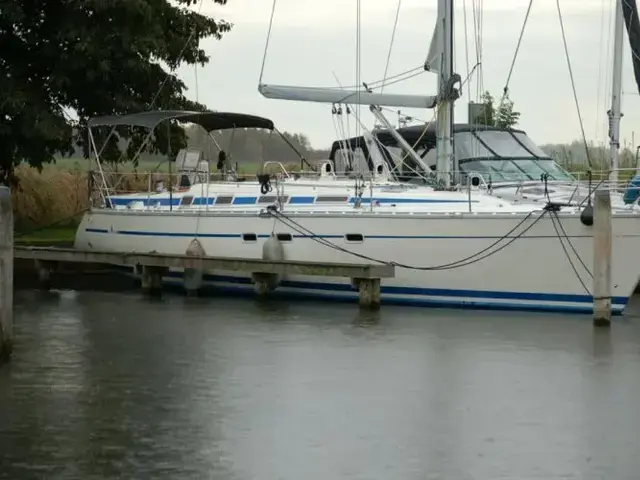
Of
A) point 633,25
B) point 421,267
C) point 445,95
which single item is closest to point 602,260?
point 421,267

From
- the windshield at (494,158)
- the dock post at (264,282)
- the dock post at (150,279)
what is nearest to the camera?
the dock post at (264,282)

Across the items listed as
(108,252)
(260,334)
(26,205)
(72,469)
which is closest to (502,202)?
(260,334)

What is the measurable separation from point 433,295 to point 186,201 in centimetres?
585

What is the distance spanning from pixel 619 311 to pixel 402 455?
9.94 metres

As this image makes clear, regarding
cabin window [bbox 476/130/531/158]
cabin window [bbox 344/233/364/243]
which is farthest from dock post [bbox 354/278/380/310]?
cabin window [bbox 476/130/531/158]

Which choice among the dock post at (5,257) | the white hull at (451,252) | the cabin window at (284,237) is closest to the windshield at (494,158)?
the white hull at (451,252)

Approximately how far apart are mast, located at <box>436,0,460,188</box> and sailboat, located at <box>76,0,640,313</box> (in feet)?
0.06

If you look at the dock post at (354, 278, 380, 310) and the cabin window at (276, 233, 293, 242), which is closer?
the dock post at (354, 278, 380, 310)

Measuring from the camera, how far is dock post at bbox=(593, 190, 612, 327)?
19.0 metres

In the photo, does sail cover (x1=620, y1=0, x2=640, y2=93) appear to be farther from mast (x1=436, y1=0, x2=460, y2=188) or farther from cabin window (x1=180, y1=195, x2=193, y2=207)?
cabin window (x1=180, y1=195, x2=193, y2=207)

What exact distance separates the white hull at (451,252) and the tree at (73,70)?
621cm

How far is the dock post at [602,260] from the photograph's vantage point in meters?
19.0

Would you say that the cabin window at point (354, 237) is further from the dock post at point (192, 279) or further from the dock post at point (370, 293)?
the dock post at point (192, 279)

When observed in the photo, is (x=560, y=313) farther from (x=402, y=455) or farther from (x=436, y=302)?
(x=402, y=455)
